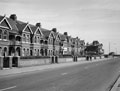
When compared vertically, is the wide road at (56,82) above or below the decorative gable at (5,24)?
below

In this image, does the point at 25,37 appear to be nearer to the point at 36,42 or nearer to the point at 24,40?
the point at 24,40

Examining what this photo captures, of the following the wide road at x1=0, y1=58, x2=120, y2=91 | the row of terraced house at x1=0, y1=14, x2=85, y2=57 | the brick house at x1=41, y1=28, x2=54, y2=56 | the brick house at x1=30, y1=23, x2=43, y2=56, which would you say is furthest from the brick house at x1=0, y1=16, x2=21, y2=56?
the wide road at x1=0, y1=58, x2=120, y2=91

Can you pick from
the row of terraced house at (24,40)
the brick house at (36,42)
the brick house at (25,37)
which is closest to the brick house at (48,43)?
the row of terraced house at (24,40)

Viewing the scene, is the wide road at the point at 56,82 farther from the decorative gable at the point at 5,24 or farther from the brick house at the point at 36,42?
the brick house at the point at 36,42

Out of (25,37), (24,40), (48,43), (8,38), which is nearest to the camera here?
(8,38)

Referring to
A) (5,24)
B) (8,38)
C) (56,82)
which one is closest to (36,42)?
(8,38)

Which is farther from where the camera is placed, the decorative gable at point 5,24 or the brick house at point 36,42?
the brick house at point 36,42

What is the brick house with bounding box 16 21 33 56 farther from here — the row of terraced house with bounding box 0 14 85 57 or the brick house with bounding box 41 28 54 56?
the brick house with bounding box 41 28 54 56

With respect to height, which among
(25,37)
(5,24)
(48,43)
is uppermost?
(5,24)

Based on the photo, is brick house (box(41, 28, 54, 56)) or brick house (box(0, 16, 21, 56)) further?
brick house (box(41, 28, 54, 56))

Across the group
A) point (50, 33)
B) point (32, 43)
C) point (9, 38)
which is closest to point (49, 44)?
point (50, 33)

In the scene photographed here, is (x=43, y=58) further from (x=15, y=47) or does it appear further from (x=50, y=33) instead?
(x=50, y=33)

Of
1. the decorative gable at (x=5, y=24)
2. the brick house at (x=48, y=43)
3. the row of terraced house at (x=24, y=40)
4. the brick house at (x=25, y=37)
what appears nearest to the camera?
the decorative gable at (x=5, y=24)

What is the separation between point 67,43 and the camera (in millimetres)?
71812
